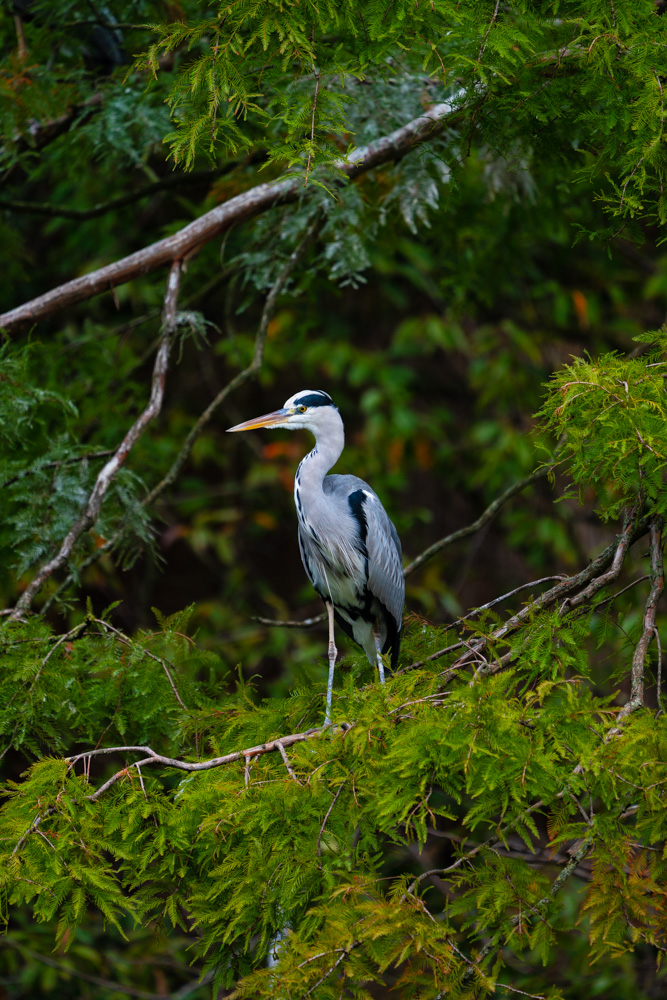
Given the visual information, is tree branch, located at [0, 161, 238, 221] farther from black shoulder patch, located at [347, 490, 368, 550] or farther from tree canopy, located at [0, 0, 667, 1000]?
black shoulder patch, located at [347, 490, 368, 550]

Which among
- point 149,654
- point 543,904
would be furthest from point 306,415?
point 543,904

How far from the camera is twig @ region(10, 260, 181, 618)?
2408 millimetres

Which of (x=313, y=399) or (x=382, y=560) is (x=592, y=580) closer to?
(x=382, y=560)

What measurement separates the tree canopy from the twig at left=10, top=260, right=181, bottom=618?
0.01 m

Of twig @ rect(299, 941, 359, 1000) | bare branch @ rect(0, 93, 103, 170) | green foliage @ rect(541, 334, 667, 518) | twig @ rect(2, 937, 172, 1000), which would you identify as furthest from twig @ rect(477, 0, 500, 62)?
twig @ rect(2, 937, 172, 1000)

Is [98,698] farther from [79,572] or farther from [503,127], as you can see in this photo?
[503,127]

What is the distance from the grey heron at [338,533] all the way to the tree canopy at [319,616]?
0.48 feet

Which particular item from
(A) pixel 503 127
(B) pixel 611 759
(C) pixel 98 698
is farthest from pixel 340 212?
(B) pixel 611 759

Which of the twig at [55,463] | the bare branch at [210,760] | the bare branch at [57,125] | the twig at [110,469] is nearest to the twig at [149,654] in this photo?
the twig at [110,469]

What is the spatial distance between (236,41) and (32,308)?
1.22m

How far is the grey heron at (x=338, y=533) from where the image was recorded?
2871mm

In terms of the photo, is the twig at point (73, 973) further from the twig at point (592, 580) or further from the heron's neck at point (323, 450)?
the twig at point (592, 580)

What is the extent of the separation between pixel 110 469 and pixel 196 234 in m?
0.82

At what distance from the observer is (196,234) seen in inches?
114
